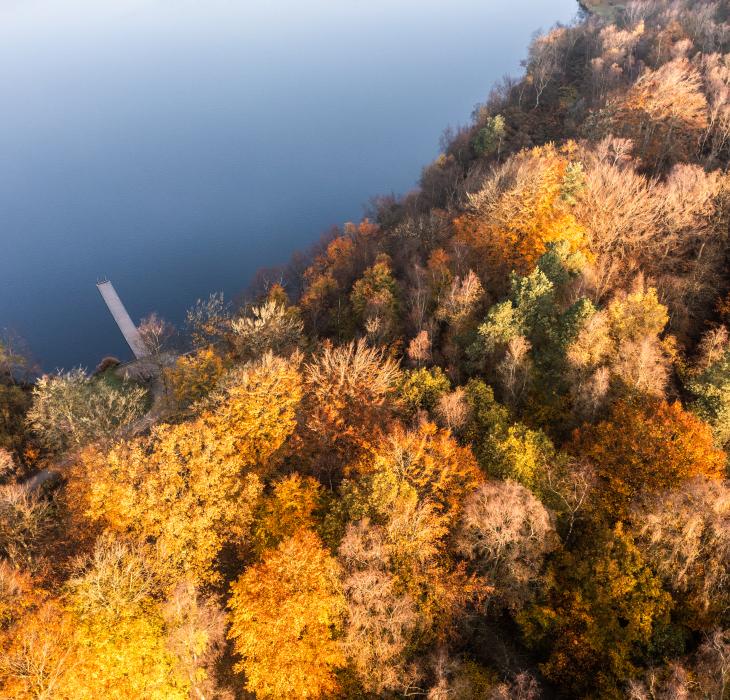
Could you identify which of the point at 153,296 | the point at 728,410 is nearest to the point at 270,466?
the point at 728,410

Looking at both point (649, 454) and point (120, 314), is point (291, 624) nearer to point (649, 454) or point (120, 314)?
point (649, 454)

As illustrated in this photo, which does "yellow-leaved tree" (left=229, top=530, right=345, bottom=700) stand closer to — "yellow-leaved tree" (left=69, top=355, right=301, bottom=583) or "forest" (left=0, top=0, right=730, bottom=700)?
"forest" (left=0, top=0, right=730, bottom=700)

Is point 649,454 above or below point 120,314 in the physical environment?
below

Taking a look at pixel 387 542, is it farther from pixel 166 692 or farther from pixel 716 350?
pixel 716 350

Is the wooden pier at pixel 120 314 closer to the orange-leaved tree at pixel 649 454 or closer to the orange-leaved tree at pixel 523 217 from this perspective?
the orange-leaved tree at pixel 523 217

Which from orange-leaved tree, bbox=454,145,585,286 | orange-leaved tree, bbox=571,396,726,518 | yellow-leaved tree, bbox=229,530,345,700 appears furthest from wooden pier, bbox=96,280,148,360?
orange-leaved tree, bbox=571,396,726,518

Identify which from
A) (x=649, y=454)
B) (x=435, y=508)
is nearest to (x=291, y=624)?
(x=435, y=508)

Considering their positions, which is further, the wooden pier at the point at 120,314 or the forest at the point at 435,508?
the wooden pier at the point at 120,314

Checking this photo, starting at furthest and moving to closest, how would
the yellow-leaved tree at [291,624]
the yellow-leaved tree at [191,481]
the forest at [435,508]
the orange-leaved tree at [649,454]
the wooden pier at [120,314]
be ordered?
the wooden pier at [120,314] < the orange-leaved tree at [649,454] < the yellow-leaved tree at [191,481] < the forest at [435,508] < the yellow-leaved tree at [291,624]

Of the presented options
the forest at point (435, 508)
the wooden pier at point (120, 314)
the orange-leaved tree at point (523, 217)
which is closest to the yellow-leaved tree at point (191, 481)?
the forest at point (435, 508)
